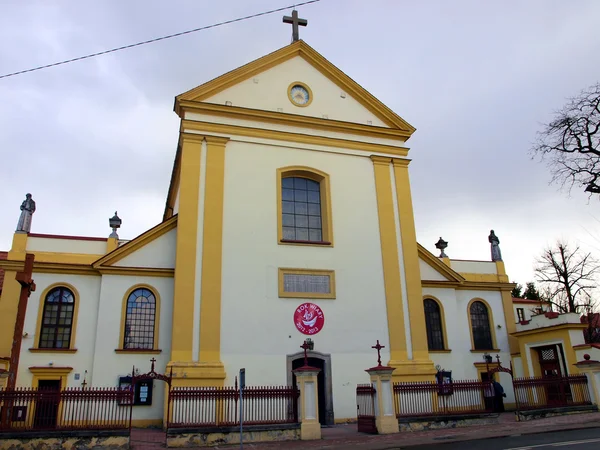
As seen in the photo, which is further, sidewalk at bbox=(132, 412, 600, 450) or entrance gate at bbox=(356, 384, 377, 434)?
entrance gate at bbox=(356, 384, 377, 434)

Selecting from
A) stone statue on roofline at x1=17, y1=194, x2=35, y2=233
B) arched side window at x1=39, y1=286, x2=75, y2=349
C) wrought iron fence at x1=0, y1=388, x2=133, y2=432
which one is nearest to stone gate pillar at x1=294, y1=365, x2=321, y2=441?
wrought iron fence at x1=0, y1=388, x2=133, y2=432

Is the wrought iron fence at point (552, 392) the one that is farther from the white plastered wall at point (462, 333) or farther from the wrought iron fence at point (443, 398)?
the white plastered wall at point (462, 333)

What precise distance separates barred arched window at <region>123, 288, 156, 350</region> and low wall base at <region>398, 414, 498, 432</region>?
9.14m

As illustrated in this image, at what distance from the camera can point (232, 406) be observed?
49.5ft

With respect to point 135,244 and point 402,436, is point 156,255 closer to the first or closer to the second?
point 135,244

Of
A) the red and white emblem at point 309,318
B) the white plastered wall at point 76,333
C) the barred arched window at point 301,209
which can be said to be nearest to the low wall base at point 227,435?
the red and white emblem at point 309,318

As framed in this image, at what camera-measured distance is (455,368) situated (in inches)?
860

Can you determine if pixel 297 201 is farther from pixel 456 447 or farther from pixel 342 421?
pixel 456 447

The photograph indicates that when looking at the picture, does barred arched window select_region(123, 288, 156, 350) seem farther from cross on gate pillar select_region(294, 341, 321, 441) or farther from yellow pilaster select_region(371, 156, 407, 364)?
yellow pilaster select_region(371, 156, 407, 364)

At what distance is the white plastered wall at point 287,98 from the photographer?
20.9 metres

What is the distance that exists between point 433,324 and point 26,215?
17357mm

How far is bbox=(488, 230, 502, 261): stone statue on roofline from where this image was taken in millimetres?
25969

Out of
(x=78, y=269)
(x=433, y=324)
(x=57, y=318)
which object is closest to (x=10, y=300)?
(x=57, y=318)

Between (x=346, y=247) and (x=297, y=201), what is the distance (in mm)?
2774
